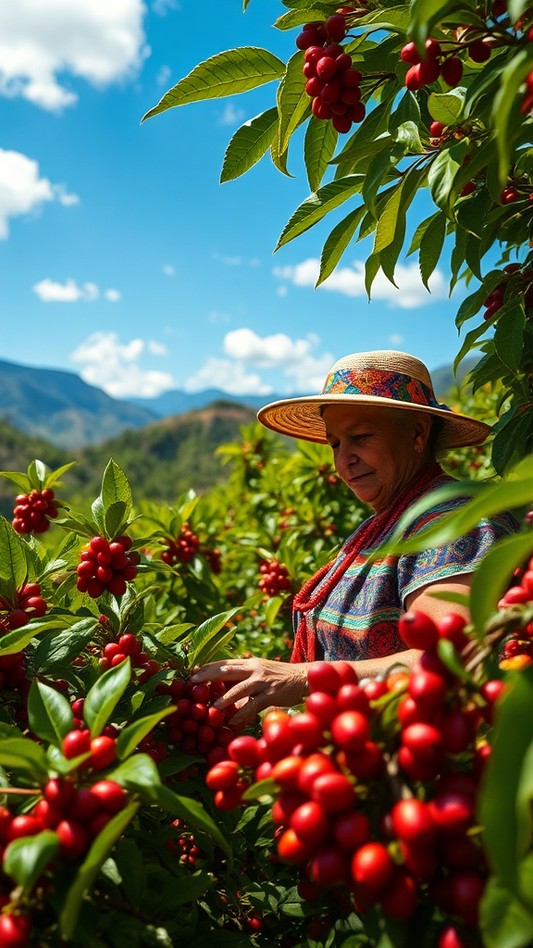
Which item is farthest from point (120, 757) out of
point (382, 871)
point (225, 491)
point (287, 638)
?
point (225, 491)

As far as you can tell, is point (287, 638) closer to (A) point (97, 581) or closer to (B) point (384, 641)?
(B) point (384, 641)

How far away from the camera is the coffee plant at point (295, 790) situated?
604 mm

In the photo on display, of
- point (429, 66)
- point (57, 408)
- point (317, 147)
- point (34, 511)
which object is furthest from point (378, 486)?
point (57, 408)

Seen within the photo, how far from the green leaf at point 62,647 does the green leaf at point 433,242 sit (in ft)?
3.76

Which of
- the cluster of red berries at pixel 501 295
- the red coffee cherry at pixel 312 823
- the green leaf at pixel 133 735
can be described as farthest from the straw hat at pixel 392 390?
the red coffee cherry at pixel 312 823

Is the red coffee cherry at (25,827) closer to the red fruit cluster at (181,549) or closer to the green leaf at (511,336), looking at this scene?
the green leaf at (511,336)

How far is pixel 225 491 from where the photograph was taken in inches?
260

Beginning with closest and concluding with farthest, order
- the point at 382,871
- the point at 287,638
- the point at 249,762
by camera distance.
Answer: the point at 382,871
the point at 249,762
the point at 287,638

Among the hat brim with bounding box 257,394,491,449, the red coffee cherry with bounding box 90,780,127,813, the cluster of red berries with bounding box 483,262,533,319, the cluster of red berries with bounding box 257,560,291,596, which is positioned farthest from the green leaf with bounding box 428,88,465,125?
the cluster of red berries with bounding box 257,560,291,596

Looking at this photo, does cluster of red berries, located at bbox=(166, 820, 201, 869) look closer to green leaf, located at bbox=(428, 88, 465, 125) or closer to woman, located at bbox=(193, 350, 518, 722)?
woman, located at bbox=(193, 350, 518, 722)

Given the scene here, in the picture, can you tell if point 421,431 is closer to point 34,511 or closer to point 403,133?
point 403,133

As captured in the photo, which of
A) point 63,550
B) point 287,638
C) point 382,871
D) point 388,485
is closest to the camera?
point 382,871

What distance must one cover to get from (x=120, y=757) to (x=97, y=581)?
699 millimetres

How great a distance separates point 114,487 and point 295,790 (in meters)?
1.03
